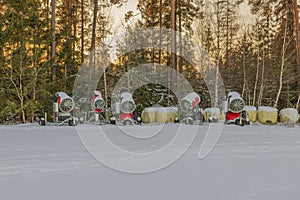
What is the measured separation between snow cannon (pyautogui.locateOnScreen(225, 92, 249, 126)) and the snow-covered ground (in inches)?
198

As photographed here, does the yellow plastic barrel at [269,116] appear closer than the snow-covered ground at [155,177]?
No

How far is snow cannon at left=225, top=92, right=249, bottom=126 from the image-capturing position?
1009 cm

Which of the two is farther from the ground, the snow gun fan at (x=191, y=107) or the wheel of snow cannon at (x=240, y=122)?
the snow gun fan at (x=191, y=107)

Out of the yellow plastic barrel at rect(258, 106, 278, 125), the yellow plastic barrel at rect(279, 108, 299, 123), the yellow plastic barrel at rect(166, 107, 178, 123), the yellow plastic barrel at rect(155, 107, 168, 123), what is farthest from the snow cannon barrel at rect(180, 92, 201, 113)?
the yellow plastic barrel at rect(279, 108, 299, 123)

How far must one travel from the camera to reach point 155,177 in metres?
3.35

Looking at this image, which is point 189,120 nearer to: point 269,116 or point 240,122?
point 240,122

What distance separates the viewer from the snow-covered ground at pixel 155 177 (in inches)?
108

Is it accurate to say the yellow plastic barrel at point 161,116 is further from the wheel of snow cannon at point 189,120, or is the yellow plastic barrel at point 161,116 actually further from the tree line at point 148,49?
the tree line at point 148,49

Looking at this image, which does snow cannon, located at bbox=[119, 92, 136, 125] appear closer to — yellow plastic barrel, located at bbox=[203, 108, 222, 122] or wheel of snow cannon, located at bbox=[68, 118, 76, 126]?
wheel of snow cannon, located at bbox=[68, 118, 76, 126]

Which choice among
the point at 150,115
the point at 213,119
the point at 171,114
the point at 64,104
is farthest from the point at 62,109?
the point at 213,119

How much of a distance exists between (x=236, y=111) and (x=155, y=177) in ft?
24.1

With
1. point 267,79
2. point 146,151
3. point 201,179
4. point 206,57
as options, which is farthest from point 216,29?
point 201,179

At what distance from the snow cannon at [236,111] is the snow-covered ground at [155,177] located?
5041 mm

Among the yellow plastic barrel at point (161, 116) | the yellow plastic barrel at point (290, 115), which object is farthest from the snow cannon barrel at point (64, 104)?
the yellow plastic barrel at point (290, 115)
